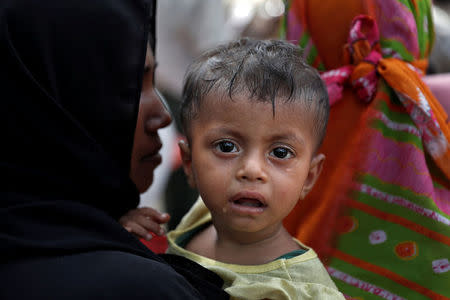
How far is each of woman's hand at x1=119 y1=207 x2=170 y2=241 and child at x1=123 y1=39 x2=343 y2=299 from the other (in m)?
0.29

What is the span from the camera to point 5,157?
1.57 meters

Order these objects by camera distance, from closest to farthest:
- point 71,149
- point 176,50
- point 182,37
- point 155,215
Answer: point 71,149 → point 155,215 → point 182,37 → point 176,50

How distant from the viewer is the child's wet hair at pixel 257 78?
1.60 meters

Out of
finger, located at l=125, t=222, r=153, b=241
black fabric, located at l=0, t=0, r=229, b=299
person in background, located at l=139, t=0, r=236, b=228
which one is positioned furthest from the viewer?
person in background, located at l=139, t=0, r=236, b=228

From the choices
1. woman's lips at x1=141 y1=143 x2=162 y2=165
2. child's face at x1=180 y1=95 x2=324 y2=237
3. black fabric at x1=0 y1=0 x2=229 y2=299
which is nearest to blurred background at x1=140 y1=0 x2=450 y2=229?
woman's lips at x1=141 y1=143 x2=162 y2=165

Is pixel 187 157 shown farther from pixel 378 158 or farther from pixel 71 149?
pixel 378 158

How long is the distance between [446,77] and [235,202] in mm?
1154

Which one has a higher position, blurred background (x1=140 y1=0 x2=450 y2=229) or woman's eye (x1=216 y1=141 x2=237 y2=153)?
woman's eye (x1=216 y1=141 x2=237 y2=153)

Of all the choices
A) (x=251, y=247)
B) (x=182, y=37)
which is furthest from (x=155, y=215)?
(x=182, y=37)

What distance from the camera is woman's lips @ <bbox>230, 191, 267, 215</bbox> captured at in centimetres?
155

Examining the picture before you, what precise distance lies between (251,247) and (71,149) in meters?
0.67

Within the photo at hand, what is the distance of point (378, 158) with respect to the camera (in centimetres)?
193

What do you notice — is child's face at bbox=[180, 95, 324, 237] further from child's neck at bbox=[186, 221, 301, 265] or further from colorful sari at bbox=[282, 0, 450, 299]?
colorful sari at bbox=[282, 0, 450, 299]

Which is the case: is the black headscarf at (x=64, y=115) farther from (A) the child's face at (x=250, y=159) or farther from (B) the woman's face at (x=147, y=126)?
(A) the child's face at (x=250, y=159)
